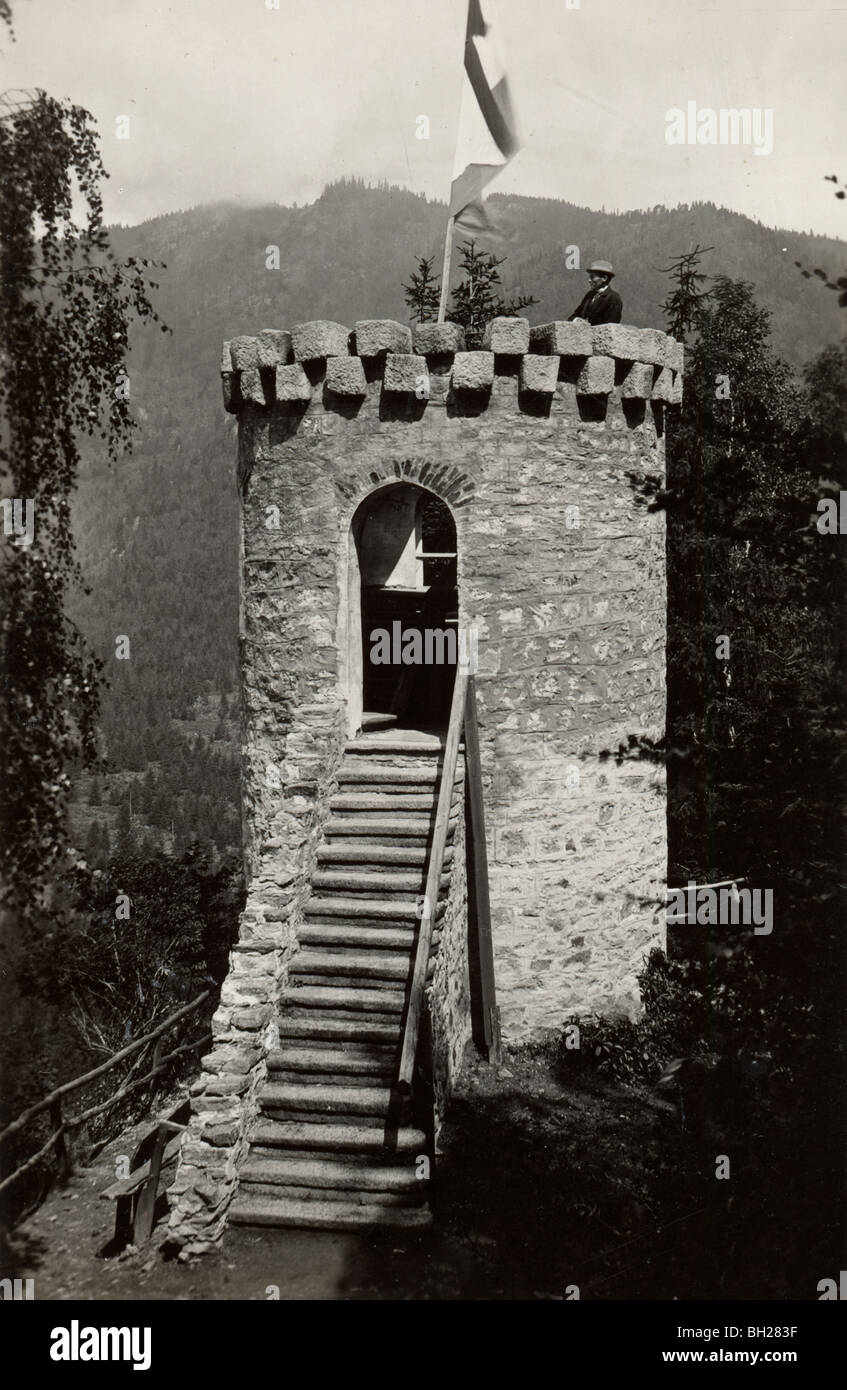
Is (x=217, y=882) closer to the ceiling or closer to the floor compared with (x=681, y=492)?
closer to the floor

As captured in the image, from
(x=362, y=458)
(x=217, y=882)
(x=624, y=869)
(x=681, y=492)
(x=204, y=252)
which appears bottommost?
(x=217, y=882)

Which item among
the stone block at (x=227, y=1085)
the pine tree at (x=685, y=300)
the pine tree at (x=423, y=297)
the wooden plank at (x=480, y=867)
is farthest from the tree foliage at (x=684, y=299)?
the stone block at (x=227, y=1085)

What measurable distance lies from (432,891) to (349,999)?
0.96m

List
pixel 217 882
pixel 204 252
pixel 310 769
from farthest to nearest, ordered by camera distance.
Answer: pixel 204 252 → pixel 217 882 → pixel 310 769

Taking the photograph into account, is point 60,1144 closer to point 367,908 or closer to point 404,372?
point 367,908

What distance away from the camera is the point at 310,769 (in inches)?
344

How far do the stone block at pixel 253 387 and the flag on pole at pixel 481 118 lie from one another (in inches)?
92.3

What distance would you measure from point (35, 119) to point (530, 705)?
6590 mm

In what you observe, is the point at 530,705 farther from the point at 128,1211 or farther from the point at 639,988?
the point at 128,1211

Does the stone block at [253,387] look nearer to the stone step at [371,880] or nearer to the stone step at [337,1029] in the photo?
the stone step at [371,880]

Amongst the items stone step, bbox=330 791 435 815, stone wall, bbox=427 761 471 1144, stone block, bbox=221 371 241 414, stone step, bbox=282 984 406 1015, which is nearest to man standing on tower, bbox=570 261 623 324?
stone block, bbox=221 371 241 414

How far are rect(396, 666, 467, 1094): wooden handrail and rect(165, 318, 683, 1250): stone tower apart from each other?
37 centimetres

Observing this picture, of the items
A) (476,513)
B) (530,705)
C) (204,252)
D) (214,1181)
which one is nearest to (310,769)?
(530,705)

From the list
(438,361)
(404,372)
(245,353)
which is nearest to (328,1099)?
(404,372)
